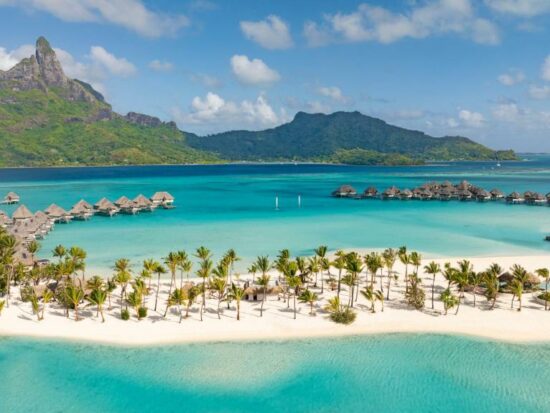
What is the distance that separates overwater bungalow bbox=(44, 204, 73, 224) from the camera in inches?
2755

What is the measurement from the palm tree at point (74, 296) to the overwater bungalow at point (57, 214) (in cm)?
4459

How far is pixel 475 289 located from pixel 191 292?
23.3m

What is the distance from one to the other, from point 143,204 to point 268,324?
63434 mm

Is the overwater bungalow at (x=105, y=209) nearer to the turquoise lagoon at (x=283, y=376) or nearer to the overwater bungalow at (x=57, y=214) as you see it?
the overwater bungalow at (x=57, y=214)

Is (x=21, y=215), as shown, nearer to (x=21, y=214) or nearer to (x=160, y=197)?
(x=21, y=214)

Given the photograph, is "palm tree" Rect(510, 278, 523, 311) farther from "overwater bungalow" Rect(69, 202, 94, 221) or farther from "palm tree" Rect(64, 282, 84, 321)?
"overwater bungalow" Rect(69, 202, 94, 221)

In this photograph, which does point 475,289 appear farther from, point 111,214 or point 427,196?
point 427,196

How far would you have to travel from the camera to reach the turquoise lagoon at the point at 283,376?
2119cm

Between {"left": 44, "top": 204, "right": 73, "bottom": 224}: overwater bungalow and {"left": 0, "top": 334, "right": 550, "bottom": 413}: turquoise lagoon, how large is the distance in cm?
4727

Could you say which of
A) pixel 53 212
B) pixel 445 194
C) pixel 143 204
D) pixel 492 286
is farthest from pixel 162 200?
pixel 492 286

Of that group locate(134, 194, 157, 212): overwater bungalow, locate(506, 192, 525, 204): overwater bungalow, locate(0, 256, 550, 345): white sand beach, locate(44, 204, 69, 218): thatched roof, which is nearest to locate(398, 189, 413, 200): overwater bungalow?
locate(506, 192, 525, 204): overwater bungalow

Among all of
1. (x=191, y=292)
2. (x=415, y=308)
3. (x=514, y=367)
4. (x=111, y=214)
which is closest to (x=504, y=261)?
(x=415, y=308)

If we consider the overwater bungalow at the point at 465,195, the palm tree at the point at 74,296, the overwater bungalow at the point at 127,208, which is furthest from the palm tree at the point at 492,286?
the overwater bungalow at the point at 465,195

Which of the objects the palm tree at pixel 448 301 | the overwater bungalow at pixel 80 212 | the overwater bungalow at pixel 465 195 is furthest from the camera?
the overwater bungalow at pixel 465 195
